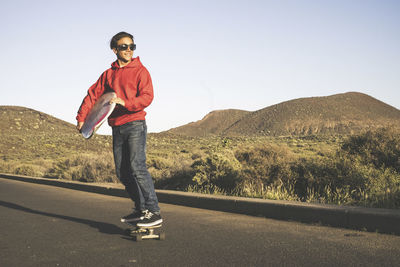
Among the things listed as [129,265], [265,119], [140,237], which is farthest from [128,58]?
[265,119]

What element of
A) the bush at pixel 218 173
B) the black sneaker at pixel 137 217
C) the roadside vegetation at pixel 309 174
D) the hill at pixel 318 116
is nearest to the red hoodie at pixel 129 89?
the black sneaker at pixel 137 217

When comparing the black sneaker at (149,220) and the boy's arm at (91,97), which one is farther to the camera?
the boy's arm at (91,97)

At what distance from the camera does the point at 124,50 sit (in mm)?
5234

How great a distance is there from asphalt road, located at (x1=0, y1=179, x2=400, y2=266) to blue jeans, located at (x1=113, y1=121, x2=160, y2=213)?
0.51 m

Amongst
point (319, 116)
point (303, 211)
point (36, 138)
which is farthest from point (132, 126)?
point (319, 116)

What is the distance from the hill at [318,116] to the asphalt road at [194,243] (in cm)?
7775

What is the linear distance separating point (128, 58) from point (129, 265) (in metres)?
2.44

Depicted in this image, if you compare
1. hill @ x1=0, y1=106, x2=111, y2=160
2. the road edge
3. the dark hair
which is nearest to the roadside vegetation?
the road edge

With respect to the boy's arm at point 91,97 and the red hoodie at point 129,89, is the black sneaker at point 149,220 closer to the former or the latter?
the red hoodie at point 129,89

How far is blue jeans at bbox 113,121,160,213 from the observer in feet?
16.4

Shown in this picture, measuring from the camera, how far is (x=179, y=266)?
157 inches

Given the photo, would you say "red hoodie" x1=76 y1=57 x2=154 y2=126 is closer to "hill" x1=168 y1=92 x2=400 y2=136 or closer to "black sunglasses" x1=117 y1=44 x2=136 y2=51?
"black sunglasses" x1=117 y1=44 x2=136 y2=51

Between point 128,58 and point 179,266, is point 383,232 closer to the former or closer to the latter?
point 179,266

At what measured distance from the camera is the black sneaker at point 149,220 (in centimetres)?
500
